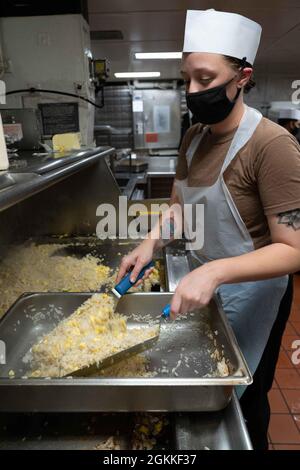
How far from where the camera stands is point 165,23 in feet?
10.4

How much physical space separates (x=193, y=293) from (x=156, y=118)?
718 cm

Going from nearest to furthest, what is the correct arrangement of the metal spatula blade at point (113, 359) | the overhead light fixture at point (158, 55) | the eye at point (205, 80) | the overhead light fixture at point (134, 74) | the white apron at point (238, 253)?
1. the metal spatula blade at point (113, 359)
2. the eye at point (205, 80)
3. the white apron at point (238, 253)
4. the overhead light fixture at point (158, 55)
5. the overhead light fixture at point (134, 74)

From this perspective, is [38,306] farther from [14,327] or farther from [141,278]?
[141,278]

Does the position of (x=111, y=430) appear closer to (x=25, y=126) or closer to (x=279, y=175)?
(x=279, y=175)

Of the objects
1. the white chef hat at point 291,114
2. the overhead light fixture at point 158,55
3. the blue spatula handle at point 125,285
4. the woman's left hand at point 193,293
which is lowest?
the blue spatula handle at point 125,285

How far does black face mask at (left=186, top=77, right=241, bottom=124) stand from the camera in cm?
128

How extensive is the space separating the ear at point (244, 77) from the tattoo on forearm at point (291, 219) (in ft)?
1.75

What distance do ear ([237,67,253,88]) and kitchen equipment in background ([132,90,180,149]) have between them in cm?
641

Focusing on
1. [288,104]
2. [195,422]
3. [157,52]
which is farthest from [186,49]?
[288,104]

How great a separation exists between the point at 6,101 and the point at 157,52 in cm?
273

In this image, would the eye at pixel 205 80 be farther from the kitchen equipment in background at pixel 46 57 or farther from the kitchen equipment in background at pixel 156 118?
the kitchen equipment in background at pixel 156 118

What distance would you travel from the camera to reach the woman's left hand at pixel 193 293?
3.29 feet

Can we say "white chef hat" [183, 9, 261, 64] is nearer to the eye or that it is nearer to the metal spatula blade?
the eye

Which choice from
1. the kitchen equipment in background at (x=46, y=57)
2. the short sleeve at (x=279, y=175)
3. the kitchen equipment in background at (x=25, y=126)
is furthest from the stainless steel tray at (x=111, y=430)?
the kitchen equipment in background at (x=46, y=57)
